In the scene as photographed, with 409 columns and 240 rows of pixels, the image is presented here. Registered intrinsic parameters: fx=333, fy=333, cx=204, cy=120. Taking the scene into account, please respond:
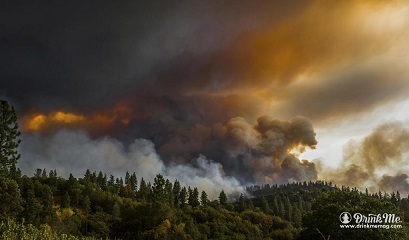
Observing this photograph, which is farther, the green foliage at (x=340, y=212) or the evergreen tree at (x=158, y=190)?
the evergreen tree at (x=158, y=190)

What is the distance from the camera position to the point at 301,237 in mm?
64812

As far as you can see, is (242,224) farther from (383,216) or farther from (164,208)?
(383,216)

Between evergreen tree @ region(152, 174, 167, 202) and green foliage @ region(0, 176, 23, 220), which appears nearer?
green foliage @ region(0, 176, 23, 220)

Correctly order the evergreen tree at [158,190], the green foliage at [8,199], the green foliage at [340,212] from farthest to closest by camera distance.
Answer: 1. the evergreen tree at [158,190]
2. the green foliage at [8,199]
3. the green foliage at [340,212]

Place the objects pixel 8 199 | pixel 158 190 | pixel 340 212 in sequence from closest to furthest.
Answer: pixel 340 212 < pixel 8 199 < pixel 158 190

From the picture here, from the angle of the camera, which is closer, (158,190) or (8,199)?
(8,199)

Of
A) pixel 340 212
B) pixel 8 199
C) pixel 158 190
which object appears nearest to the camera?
pixel 340 212

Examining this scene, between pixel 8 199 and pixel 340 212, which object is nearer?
pixel 340 212

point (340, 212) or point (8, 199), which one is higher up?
point (8, 199)

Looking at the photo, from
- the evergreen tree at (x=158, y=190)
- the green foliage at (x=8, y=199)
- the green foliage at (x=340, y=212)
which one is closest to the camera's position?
the green foliage at (x=340, y=212)

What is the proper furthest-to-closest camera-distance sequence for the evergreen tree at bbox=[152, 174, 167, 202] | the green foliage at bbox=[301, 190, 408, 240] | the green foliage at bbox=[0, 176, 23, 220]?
the evergreen tree at bbox=[152, 174, 167, 202], the green foliage at bbox=[0, 176, 23, 220], the green foliage at bbox=[301, 190, 408, 240]

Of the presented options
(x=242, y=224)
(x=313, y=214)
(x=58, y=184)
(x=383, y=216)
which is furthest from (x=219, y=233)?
(x=58, y=184)

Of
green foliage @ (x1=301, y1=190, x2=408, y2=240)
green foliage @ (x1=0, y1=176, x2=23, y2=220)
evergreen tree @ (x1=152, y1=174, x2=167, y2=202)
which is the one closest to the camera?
green foliage @ (x1=301, y1=190, x2=408, y2=240)

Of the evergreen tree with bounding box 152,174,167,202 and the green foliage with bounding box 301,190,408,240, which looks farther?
the evergreen tree with bounding box 152,174,167,202
